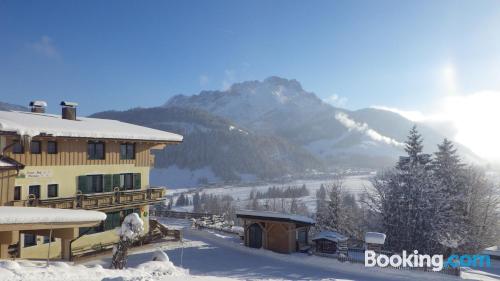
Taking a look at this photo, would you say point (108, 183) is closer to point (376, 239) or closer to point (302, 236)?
point (302, 236)

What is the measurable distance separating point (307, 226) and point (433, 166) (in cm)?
1716

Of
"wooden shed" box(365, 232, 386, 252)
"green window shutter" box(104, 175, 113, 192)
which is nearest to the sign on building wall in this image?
→ "green window shutter" box(104, 175, 113, 192)

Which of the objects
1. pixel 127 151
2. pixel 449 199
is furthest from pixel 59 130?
pixel 449 199

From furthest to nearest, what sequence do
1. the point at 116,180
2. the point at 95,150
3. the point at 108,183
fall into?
1. the point at 116,180
2. the point at 108,183
3. the point at 95,150

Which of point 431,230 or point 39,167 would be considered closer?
point 39,167

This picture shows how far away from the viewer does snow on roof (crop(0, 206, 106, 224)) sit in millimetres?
12762

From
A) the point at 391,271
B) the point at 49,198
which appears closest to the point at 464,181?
the point at 391,271

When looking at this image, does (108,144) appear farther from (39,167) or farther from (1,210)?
(1,210)

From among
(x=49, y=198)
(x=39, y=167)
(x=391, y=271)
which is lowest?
(x=391, y=271)

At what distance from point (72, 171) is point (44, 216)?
1096cm

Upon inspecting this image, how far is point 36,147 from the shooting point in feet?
71.5

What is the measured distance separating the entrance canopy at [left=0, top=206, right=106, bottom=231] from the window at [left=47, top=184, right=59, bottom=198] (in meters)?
8.87

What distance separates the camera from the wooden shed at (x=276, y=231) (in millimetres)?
27375

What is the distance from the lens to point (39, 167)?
2181 cm
